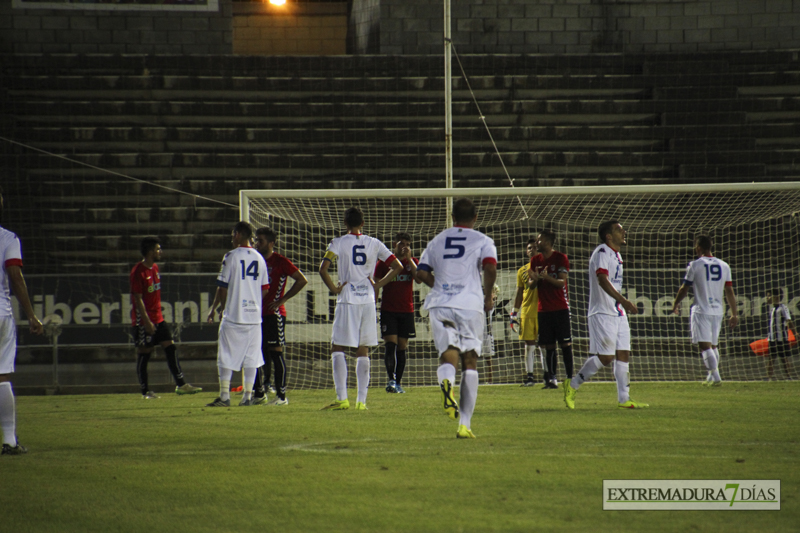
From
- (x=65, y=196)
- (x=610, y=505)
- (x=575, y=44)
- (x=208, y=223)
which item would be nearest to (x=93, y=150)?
(x=65, y=196)

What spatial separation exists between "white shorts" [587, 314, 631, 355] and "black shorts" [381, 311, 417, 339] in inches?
120

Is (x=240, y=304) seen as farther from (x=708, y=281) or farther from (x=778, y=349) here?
(x=778, y=349)

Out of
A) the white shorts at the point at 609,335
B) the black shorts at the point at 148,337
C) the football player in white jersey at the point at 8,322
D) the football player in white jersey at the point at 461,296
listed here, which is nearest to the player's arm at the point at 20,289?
the football player in white jersey at the point at 8,322

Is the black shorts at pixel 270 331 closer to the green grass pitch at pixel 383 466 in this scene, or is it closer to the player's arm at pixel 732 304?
the green grass pitch at pixel 383 466

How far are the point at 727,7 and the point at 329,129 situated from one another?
10.5m

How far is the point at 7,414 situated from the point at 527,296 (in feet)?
24.0

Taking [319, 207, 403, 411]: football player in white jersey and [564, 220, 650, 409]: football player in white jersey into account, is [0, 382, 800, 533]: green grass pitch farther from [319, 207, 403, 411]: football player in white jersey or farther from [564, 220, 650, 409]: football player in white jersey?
[319, 207, 403, 411]: football player in white jersey

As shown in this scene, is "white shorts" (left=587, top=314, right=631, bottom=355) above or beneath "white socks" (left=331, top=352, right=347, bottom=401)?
above

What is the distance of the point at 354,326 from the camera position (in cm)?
813

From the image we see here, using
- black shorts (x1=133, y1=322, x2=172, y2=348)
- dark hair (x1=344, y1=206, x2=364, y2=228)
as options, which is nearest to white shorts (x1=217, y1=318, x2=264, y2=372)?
dark hair (x1=344, y1=206, x2=364, y2=228)

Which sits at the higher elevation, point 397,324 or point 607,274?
point 607,274

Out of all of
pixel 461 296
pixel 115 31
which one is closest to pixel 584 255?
pixel 461 296

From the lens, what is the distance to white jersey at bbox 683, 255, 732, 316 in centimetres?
1057

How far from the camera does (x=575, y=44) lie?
67.2ft
